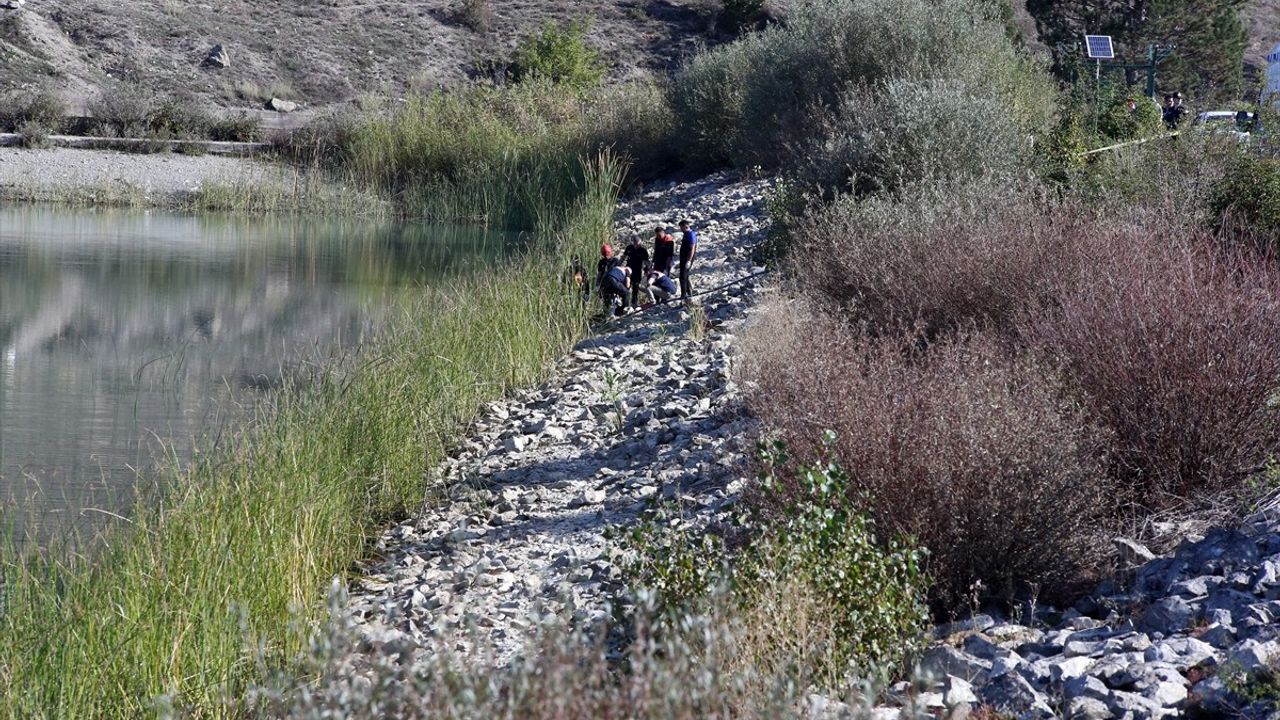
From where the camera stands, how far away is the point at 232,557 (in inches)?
260

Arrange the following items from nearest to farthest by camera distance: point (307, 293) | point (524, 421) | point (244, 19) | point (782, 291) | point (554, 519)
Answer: point (554, 519) < point (524, 421) < point (782, 291) < point (307, 293) < point (244, 19)

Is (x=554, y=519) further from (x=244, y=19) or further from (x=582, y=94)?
Result: (x=244, y=19)

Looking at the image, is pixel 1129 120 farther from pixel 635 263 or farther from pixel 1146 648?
pixel 1146 648

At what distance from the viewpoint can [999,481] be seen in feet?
20.5

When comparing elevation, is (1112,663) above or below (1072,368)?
below

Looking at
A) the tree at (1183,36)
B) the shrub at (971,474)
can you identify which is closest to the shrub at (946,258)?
the shrub at (971,474)

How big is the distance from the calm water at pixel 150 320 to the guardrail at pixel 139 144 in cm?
579

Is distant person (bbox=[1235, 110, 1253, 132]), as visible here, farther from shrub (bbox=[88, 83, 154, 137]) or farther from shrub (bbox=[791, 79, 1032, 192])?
shrub (bbox=[88, 83, 154, 137])

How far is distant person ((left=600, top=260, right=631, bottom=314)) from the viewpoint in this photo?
16672 mm

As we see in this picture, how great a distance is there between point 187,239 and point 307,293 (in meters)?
7.79

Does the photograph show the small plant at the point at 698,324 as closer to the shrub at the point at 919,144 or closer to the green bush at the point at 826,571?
the shrub at the point at 919,144

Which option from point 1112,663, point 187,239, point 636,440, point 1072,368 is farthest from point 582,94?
point 1112,663

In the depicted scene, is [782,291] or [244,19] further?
[244,19]

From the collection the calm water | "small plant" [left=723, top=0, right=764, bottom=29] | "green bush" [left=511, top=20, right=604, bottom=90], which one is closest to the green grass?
the calm water
